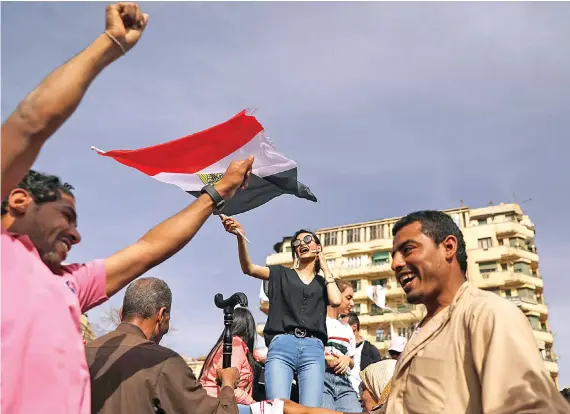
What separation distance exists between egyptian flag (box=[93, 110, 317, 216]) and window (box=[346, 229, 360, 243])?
6672 cm

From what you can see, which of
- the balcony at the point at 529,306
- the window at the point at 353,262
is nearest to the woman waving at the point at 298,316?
the balcony at the point at 529,306

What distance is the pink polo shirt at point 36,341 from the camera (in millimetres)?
2062

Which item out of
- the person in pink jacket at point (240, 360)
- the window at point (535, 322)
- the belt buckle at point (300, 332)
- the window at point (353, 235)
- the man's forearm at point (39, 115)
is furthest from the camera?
the window at point (353, 235)

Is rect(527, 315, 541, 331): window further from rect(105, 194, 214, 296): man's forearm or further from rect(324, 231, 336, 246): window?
rect(105, 194, 214, 296): man's forearm

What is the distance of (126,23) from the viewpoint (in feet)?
7.93

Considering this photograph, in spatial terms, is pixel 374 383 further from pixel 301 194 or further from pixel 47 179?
pixel 47 179

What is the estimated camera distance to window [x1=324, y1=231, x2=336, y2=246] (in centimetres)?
7394

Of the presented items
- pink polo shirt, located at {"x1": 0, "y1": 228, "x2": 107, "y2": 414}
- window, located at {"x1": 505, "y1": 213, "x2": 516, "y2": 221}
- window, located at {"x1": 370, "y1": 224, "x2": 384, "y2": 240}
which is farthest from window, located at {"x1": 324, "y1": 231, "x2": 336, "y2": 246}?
pink polo shirt, located at {"x1": 0, "y1": 228, "x2": 107, "y2": 414}

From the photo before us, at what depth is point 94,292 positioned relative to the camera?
2.72m

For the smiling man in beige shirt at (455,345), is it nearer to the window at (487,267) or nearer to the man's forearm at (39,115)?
the man's forearm at (39,115)

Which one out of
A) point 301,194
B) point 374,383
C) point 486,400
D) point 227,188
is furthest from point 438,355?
point 301,194

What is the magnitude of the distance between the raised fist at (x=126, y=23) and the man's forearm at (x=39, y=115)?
0.64 feet

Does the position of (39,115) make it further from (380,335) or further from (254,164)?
(380,335)

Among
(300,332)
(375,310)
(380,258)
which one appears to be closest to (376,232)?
(380,258)
